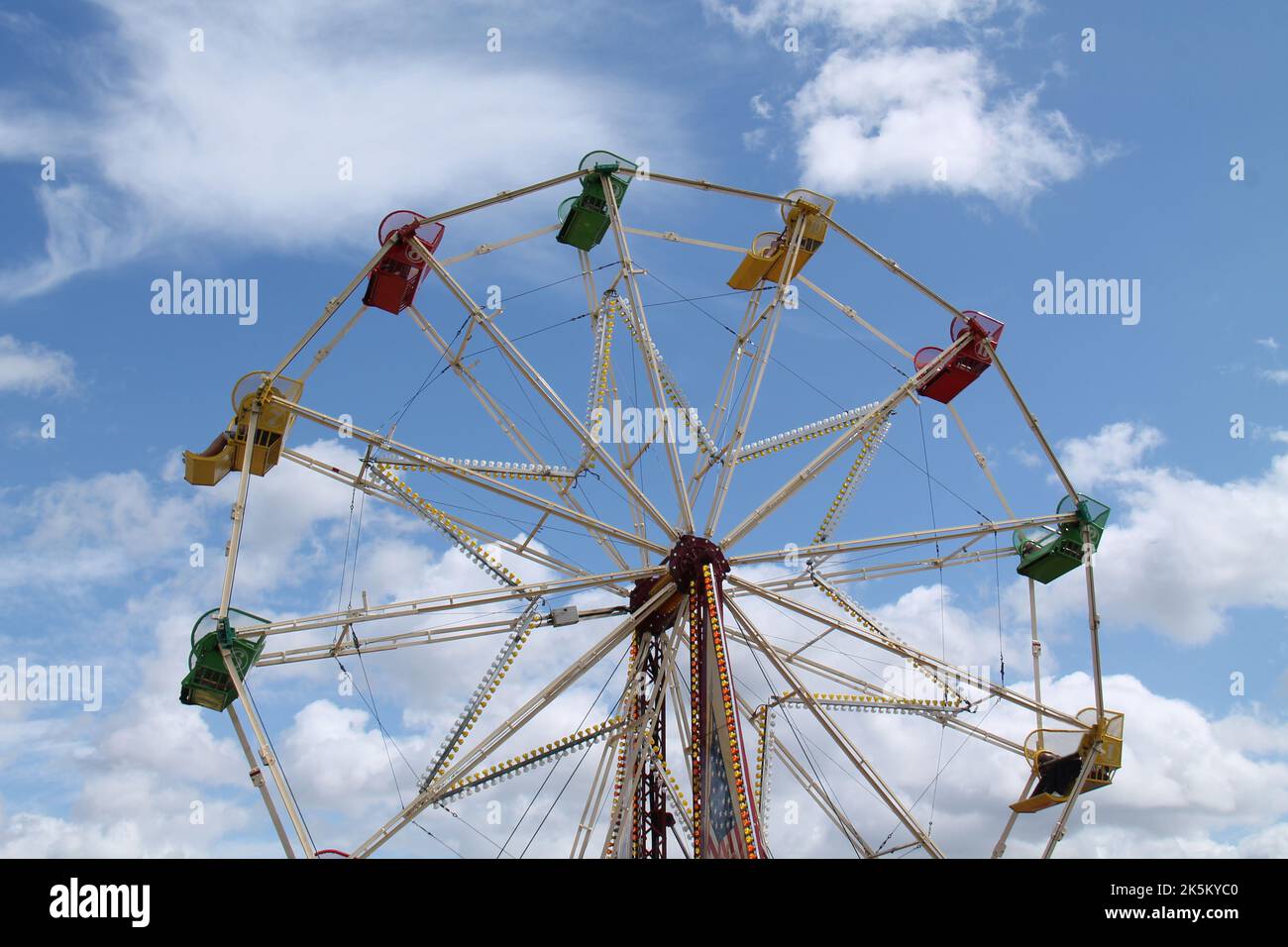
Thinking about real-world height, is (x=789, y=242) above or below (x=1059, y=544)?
above

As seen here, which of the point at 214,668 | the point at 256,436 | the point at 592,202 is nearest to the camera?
the point at 214,668

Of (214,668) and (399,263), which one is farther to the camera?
(399,263)

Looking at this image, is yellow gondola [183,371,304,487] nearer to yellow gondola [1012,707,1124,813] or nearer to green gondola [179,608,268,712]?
green gondola [179,608,268,712]

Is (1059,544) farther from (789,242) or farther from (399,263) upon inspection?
(399,263)

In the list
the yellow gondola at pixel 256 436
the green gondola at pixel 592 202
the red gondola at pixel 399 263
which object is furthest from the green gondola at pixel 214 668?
the green gondola at pixel 592 202

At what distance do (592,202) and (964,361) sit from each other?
A: 11352 mm

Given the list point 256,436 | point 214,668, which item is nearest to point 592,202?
point 256,436

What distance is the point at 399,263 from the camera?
106 feet

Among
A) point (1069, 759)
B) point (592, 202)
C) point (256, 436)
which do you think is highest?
point (592, 202)

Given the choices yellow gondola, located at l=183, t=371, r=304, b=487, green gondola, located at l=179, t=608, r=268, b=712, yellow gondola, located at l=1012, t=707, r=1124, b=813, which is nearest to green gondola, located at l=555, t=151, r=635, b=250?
yellow gondola, located at l=183, t=371, r=304, b=487

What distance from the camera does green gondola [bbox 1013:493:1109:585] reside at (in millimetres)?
33031

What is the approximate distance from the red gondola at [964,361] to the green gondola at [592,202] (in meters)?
9.73
